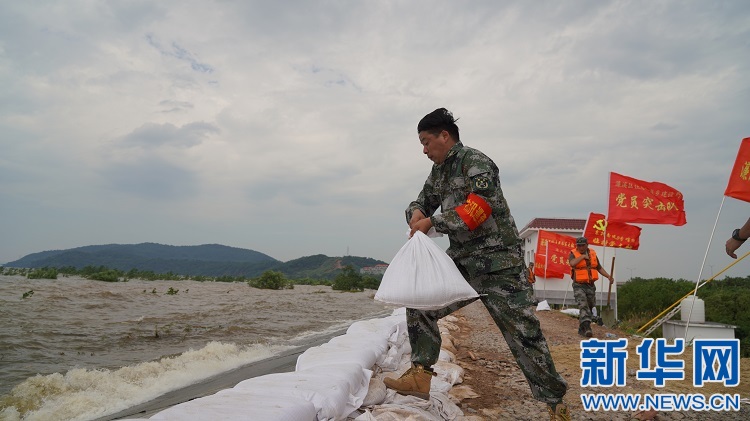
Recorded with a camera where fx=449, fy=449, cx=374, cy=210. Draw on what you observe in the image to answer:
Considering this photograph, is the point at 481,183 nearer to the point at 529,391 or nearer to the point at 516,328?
the point at 516,328

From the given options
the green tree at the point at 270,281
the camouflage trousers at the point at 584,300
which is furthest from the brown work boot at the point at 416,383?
the green tree at the point at 270,281

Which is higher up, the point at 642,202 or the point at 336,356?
the point at 642,202

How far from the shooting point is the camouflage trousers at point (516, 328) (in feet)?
6.58

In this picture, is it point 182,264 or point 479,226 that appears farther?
point 182,264

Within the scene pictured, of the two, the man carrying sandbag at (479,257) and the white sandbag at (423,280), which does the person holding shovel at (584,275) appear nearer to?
the man carrying sandbag at (479,257)

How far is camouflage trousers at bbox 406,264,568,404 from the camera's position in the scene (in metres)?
2.01

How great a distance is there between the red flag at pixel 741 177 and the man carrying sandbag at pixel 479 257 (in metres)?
4.61

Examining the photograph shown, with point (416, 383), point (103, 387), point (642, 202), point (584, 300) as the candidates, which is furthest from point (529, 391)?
point (642, 202)

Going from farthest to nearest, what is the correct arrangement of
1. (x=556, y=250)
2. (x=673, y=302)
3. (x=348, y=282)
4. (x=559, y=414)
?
(x=348, y=282)
(x=556, y=250)
(x=673, y=302)
(x=559, y=414)

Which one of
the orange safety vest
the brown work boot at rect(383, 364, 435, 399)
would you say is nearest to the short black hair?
the brown work boot at rect(383, 364, 435, 399)

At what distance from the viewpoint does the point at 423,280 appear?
6.66 feet

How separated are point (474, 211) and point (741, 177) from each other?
16.2 ft

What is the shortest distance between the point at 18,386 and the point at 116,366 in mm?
947

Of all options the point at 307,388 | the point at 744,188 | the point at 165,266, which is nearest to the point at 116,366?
the point at 307,388
